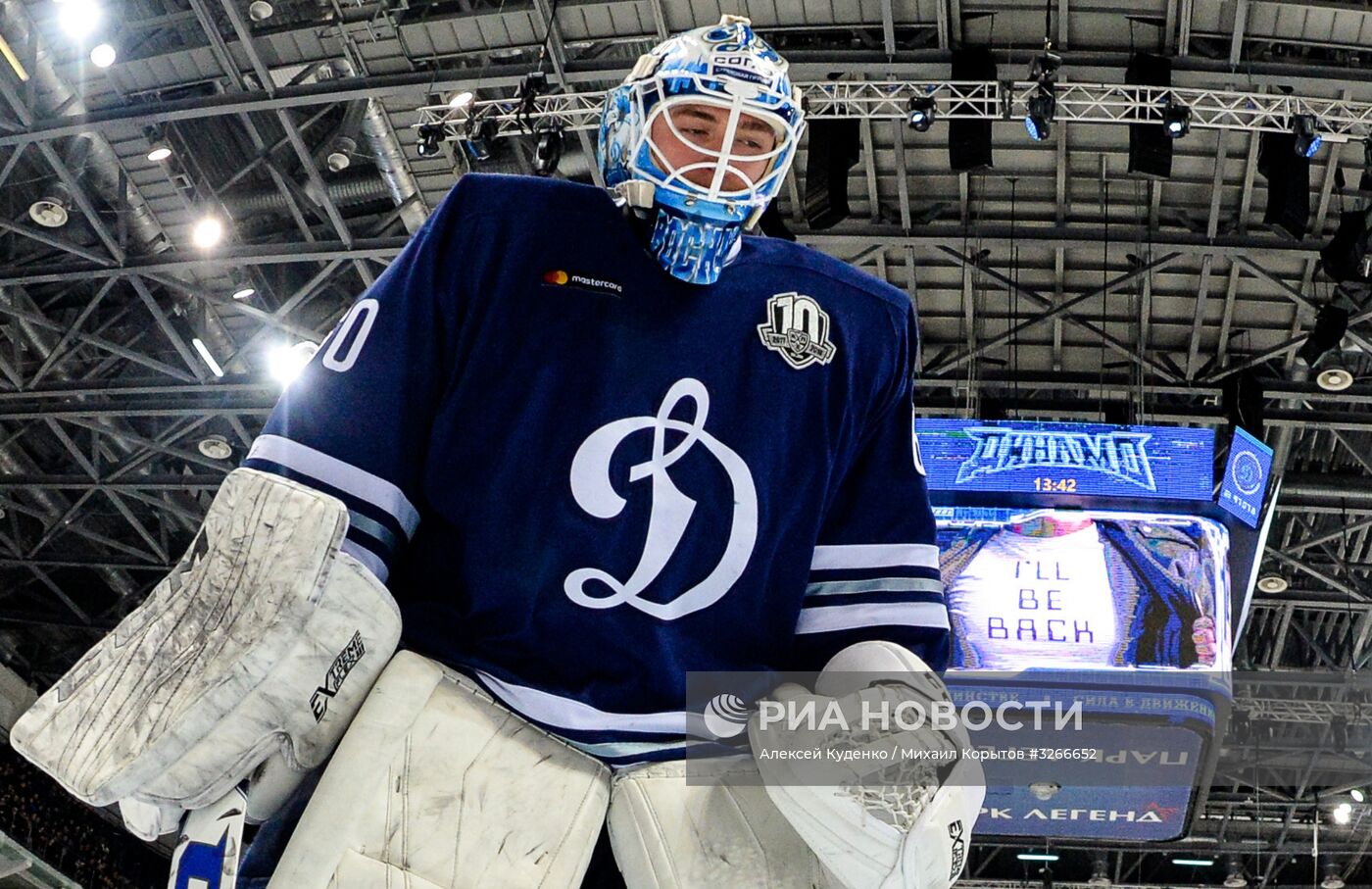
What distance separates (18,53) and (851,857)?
36.2 ft

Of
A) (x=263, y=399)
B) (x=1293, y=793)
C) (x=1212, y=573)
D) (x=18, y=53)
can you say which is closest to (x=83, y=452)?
(x=263, y=399)

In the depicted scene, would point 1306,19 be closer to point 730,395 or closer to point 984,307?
point 984,307

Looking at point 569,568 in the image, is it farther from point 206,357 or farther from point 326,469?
point 206,357

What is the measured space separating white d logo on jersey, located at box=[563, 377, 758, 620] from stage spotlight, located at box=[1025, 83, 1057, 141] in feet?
25.9

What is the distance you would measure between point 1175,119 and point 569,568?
8.54 metres

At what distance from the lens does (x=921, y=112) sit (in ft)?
31.3

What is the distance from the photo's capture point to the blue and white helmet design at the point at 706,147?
6.23 ft

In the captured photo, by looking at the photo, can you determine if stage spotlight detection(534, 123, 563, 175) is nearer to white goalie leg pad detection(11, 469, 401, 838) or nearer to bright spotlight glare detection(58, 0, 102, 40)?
bright spotlight glare detection(58, 0, 102, 40)

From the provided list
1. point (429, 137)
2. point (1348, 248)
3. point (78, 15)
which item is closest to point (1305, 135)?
point (1348, 248)

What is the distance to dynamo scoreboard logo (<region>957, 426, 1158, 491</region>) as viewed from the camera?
9.30 m

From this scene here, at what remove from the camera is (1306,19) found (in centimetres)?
955

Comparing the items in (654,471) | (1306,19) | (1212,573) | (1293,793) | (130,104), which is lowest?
(654,471)

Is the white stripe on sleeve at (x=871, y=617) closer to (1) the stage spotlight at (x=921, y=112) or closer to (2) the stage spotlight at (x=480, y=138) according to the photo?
(1) the stage spotlight at (x=921, y=112)

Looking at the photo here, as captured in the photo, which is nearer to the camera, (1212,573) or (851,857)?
(851,857)
